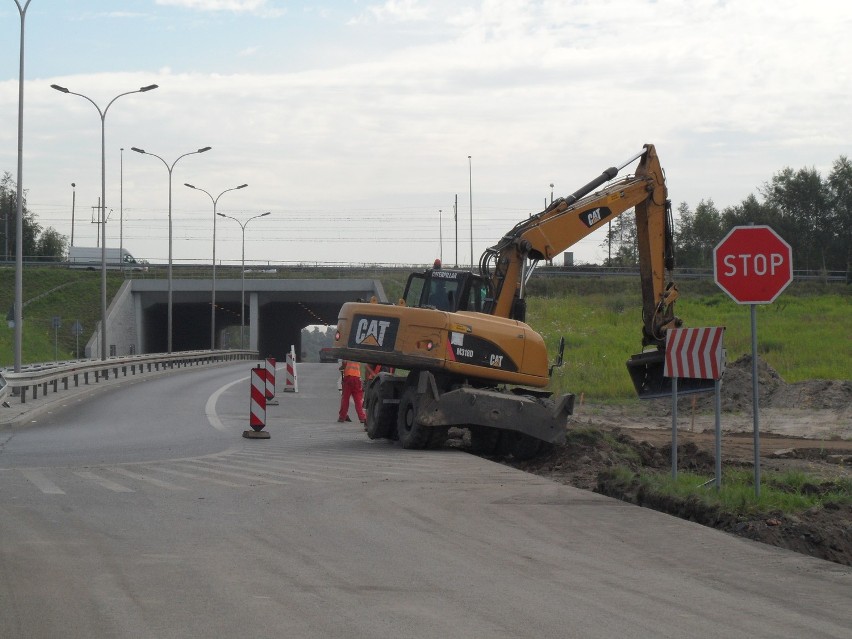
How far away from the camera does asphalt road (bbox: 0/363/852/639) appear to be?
6.62 m

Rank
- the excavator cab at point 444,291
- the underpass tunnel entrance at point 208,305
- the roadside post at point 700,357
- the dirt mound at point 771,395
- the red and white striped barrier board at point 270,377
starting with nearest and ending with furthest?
the roadside post at point 700,357
the excavator cab at point 444,291
the red and white striped barrier board at point 270,377
the dirt mound at point 771,395
the underpass tunnel entrance at point 208,305

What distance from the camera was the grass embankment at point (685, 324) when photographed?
37475mm

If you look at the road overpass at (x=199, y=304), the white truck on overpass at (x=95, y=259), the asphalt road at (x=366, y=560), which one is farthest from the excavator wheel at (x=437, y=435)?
the white truck on overpass at (x=95, y=259)

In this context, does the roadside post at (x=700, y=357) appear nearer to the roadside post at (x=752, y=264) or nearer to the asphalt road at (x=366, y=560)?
the roadside post at (x=752, y=264)

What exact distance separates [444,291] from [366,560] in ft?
32.8

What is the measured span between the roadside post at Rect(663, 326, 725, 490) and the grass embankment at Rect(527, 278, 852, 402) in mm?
19703

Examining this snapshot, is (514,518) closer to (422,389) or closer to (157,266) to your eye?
(422,389)

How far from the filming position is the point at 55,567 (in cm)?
788

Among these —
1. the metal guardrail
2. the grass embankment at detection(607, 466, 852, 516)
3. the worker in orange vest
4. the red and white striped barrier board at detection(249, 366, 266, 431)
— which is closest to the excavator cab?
the red and white striped barrier board at detection(249, 366, 266, 431)

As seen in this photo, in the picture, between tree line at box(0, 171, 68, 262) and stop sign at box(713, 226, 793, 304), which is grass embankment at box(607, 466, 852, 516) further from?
tree line at box(0, 171, 68, 262)

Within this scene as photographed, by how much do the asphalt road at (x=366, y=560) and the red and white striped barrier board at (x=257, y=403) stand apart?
4066mm

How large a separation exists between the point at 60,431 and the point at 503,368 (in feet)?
27.9

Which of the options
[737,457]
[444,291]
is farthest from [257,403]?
[737,457]

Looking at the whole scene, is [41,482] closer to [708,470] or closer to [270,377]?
[708,470]
